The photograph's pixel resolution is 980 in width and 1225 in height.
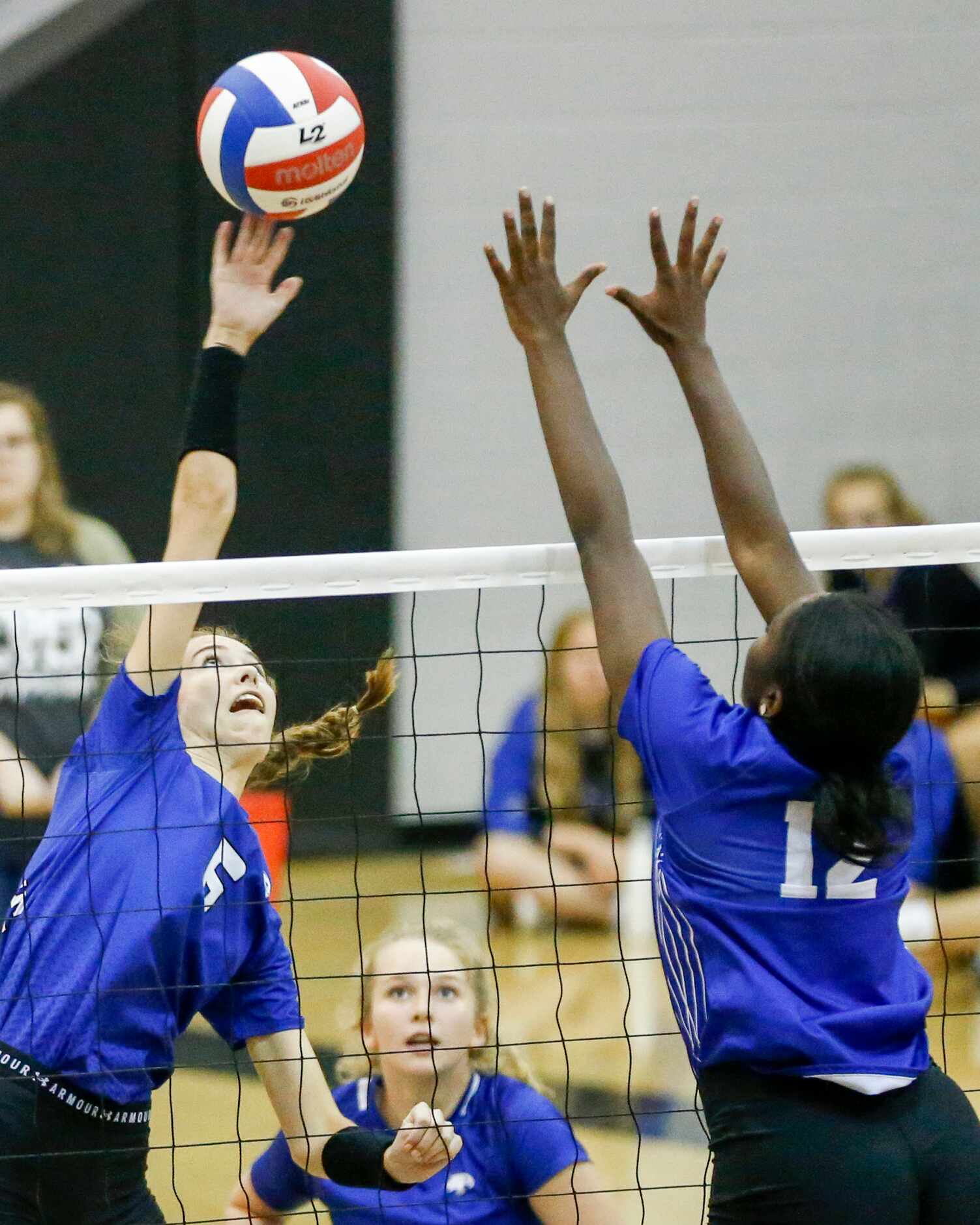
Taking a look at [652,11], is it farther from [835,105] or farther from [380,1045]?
[380,1045]

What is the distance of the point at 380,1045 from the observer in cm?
345

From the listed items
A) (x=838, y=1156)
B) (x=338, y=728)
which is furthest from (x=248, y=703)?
(x=838, y=1156)

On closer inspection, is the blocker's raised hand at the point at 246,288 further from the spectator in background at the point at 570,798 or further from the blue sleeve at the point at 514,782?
the blue sleeve at the point at 514,782

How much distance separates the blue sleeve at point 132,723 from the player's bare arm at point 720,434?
3.39 feet

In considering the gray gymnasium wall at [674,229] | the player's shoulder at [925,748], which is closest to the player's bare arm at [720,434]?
the player's shoulder at [925,748]

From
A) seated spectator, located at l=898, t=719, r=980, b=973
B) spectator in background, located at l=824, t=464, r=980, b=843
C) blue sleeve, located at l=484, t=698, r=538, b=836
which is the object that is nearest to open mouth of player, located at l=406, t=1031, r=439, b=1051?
seated spectator, located at l=898, t=719, r=980, b=973

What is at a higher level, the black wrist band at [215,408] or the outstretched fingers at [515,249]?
the outstretched fingers at [515,249]

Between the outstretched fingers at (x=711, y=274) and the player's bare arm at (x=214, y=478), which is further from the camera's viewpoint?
the player's bare arm at (x=214, y=478)

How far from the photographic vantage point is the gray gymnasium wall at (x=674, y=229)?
8.23m

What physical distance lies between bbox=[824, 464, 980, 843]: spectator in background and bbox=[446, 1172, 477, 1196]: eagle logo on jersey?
2578mm

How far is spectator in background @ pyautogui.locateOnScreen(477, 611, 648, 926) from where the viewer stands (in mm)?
6688

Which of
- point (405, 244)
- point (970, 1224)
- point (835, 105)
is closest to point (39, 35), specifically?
point (405, 244)

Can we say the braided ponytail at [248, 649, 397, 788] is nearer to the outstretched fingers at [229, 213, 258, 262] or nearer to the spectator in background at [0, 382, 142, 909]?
the outstretched fingers at [229, 213, 258, 262]

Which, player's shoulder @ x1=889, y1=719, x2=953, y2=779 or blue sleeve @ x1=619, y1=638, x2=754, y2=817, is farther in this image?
player's shoulder @ x1=889, y1=719, x2=953, y2=779
